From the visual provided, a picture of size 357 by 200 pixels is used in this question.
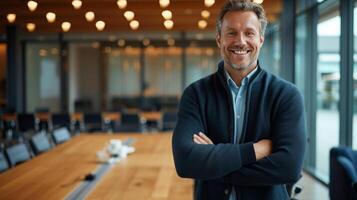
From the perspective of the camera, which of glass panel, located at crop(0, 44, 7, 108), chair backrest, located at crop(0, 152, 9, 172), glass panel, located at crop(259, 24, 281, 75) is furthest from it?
glass panel, located at crop(0, 44, 7, 108)

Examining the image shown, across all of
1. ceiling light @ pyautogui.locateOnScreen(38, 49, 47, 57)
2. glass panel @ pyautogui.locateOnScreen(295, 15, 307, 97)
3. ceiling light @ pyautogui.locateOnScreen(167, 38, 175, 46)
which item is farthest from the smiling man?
ceiling light @ pyautogui.locateOnScreen(38, 49, 47, 57)

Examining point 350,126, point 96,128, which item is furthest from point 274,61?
point 350,126

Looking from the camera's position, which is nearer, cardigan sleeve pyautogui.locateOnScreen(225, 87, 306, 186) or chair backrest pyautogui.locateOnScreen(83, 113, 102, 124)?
cardigan sleeve pyautogui.locateOnScreen(225, 87, 306, 186)

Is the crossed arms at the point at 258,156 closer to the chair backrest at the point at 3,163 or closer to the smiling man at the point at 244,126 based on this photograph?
the smiling man at the point at 244,126

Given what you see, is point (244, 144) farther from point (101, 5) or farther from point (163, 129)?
point (163, 129)

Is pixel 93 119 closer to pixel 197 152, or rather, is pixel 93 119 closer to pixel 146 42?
pixel 146 42

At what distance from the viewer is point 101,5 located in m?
7.09

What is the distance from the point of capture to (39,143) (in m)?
5.22

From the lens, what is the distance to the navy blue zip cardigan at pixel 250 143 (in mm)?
1506

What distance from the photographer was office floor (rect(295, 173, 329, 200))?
5125 millimetres

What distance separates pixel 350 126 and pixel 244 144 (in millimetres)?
4046

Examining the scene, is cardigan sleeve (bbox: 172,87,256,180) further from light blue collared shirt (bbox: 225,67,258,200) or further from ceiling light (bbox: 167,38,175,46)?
ceiling light (bbox: 167,38,175,46)

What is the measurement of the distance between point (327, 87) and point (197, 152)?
4962 millimetres

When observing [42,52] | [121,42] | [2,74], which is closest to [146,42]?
[121,42]
